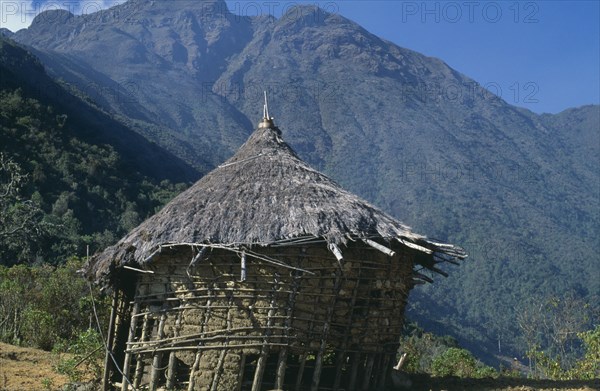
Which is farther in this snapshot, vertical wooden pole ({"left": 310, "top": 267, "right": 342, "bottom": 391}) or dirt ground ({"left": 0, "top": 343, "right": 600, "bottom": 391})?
dirt ground ({"left": 0, "top": 343, "right": 600, "bottom": 391})

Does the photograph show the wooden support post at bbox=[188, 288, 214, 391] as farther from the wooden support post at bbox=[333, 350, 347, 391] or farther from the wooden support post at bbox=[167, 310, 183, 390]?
the wooden support post at bbox=[333, 350, 347, 391]

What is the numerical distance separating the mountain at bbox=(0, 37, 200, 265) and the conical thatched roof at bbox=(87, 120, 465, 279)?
11468 millimetres

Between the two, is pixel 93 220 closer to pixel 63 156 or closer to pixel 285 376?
pixel 63 156

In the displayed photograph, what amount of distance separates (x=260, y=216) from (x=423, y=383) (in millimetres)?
4370

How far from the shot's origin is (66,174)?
33000 mm

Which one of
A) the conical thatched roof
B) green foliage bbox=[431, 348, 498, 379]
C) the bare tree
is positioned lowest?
green foliage bbox=[431, 348, 498, 379]

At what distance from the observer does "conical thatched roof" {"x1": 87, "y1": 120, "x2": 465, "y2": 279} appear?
8773 mm

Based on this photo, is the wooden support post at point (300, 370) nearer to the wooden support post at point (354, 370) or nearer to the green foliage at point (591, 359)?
the wooden support post at point (354, 370)

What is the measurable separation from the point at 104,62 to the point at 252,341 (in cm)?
12412

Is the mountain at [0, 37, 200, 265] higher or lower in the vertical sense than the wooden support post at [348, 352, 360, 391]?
higher

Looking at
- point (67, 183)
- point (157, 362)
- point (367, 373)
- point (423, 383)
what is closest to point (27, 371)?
point (157, 362)

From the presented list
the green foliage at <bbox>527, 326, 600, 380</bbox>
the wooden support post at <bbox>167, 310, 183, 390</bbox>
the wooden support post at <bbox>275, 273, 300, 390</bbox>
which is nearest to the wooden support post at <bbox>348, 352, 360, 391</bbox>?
the wooden support post at <bbox>275, 273, 300, 390</bbox>

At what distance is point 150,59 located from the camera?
5261 inches

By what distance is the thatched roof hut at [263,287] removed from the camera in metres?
8.62
